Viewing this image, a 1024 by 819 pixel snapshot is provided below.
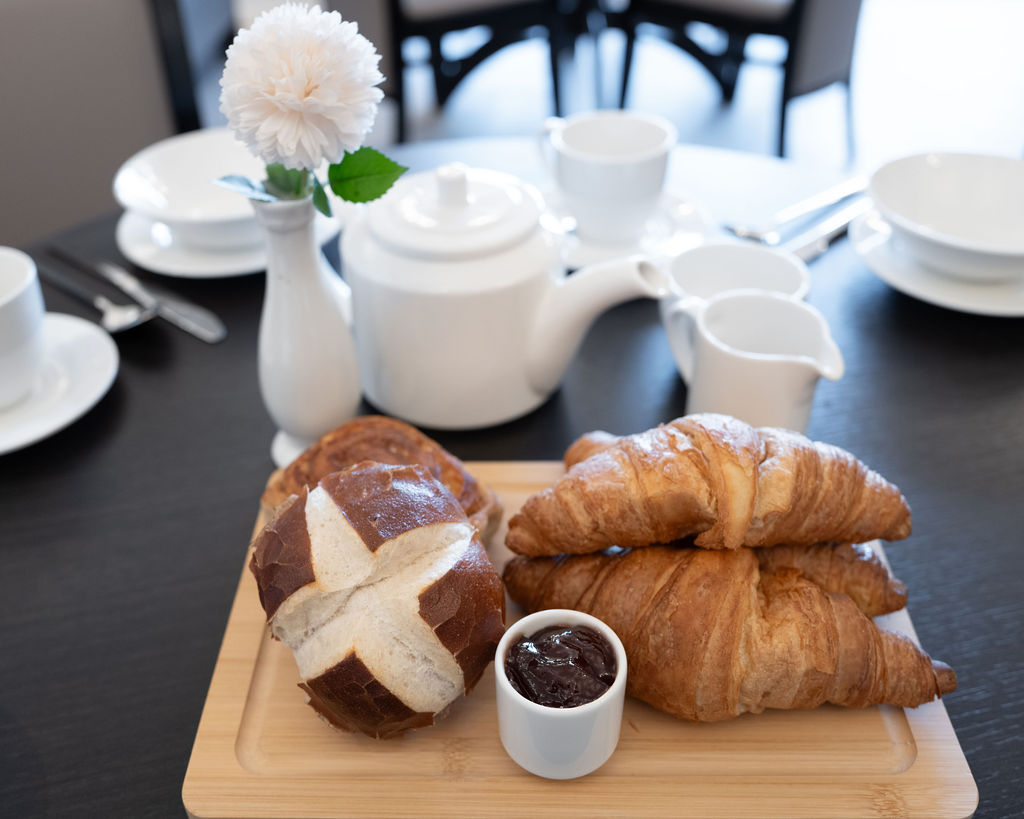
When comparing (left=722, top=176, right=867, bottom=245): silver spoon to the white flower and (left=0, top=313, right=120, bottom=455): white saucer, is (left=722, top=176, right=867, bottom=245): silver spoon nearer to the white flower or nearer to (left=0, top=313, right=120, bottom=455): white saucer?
the white flower

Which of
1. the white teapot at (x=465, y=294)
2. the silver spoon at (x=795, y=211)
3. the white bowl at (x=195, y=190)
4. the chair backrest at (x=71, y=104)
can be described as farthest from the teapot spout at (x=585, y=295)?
the chair backrest at (x=71, y=104)

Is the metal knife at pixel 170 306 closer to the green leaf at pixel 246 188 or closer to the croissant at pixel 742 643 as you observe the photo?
the green leaf at pixel 246 188

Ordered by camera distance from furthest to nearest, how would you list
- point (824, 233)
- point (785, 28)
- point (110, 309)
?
point (785, 28) < point (824, 233) < point (110, 309)

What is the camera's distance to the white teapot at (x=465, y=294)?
0.98 metres

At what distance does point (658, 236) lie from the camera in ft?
4.63

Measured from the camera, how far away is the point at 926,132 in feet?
11.2

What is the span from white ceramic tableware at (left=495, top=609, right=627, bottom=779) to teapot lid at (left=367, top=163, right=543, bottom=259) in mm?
423

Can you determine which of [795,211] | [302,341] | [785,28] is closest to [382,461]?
[302,341]

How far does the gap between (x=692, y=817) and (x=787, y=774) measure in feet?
0.29

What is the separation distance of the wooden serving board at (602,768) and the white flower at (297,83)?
482 millimetres

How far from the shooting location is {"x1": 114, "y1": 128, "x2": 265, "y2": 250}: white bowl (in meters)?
1.29

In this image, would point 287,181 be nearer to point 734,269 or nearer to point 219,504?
point 219,504

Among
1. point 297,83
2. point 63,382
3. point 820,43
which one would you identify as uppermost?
point 297,83

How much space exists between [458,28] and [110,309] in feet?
7.06
